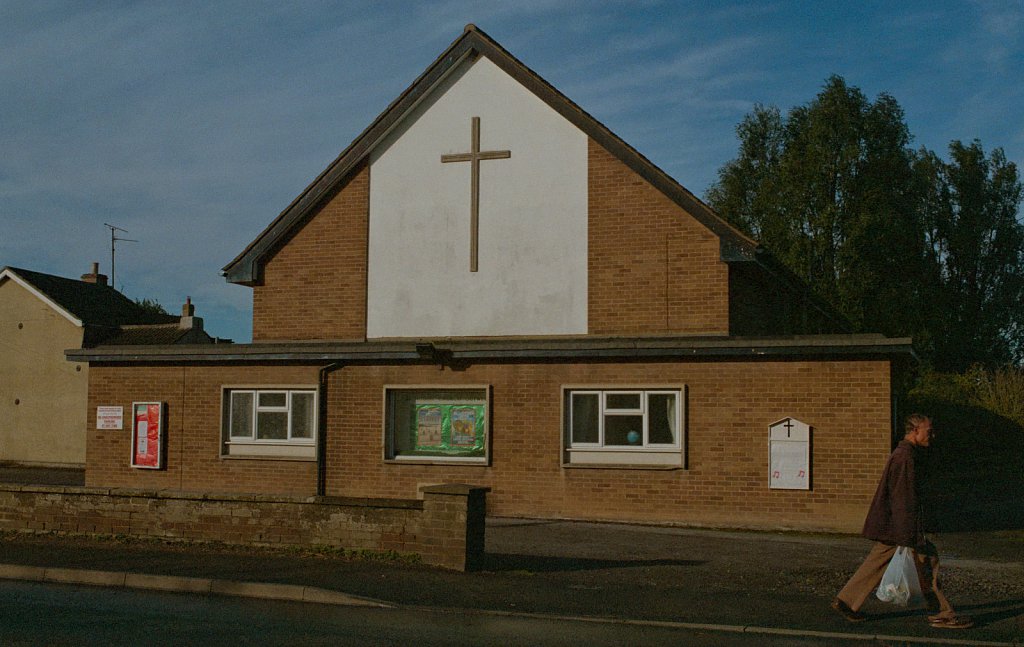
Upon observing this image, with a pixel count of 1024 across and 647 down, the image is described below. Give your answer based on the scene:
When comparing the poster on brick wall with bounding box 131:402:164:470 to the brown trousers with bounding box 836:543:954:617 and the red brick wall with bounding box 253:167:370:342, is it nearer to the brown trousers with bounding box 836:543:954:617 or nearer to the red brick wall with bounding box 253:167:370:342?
the red brick wall with bounding box 253:167:370:342

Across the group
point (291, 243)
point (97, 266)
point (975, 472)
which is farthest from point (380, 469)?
point (97, 266)

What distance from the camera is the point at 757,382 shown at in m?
15.9

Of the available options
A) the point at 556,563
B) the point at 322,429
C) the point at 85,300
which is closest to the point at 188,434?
the point at 322,429

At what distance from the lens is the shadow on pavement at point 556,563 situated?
11.6 m

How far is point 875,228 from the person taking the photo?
43.1m

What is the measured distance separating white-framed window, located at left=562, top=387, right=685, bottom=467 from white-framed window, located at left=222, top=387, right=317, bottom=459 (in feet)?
15.6

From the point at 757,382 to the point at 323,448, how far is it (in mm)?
7548

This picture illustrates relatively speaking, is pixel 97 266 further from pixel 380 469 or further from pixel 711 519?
pixel 711 519

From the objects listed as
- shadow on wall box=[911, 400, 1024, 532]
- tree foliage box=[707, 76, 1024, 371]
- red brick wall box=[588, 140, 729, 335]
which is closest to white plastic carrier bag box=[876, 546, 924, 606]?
shadow on wall box=[911, 400, 1024, 532]

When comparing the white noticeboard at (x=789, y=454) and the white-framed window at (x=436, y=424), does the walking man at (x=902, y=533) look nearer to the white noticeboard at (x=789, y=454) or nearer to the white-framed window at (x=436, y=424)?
the white noticeboard at (x=789, y=454)

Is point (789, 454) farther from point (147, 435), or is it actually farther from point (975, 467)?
point (975, 467)

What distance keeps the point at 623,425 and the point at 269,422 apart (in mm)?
6487

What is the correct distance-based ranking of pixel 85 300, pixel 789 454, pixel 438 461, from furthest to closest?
pixel 85 300 → pixel 438 461 → pixel 789 454

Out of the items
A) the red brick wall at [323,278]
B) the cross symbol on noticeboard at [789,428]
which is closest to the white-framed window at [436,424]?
the red brick wall at [323,278]
